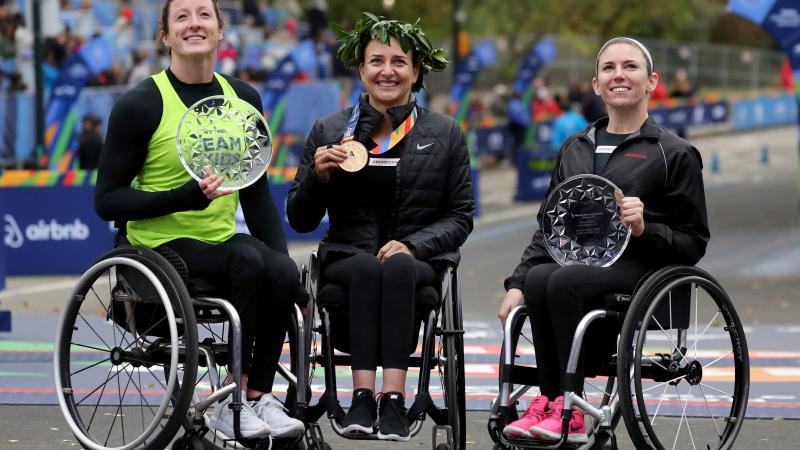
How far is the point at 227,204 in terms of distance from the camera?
6.39 metres

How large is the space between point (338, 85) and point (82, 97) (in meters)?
5.52

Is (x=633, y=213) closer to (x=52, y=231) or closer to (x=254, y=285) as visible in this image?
(x=254, y=285)

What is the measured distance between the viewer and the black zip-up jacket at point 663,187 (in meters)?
6.25

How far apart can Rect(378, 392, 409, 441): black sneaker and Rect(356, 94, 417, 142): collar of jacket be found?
1086 mm

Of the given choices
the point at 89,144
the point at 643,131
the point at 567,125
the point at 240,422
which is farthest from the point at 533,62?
the point at 240,422

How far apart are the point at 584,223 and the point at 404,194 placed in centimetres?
75

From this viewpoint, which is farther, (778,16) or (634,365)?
(778,16)

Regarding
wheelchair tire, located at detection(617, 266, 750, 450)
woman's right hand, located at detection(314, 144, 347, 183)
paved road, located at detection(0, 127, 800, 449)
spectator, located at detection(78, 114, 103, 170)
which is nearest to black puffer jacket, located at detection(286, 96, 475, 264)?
woman's right hand, located at detection(314, 144, 347, 183)

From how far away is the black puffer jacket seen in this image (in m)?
6.45

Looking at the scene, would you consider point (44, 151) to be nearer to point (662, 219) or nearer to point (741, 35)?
point (662, 219)

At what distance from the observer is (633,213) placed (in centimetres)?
602

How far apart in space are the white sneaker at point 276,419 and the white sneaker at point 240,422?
0.04m

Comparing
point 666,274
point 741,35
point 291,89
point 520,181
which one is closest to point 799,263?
point 520,181

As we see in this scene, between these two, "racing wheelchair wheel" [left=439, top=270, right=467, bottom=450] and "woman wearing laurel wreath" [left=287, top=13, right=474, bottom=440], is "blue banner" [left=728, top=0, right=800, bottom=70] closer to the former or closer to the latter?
"woman wearing laurel wreath" [left=287, top=13, right=474, bottom=440]
